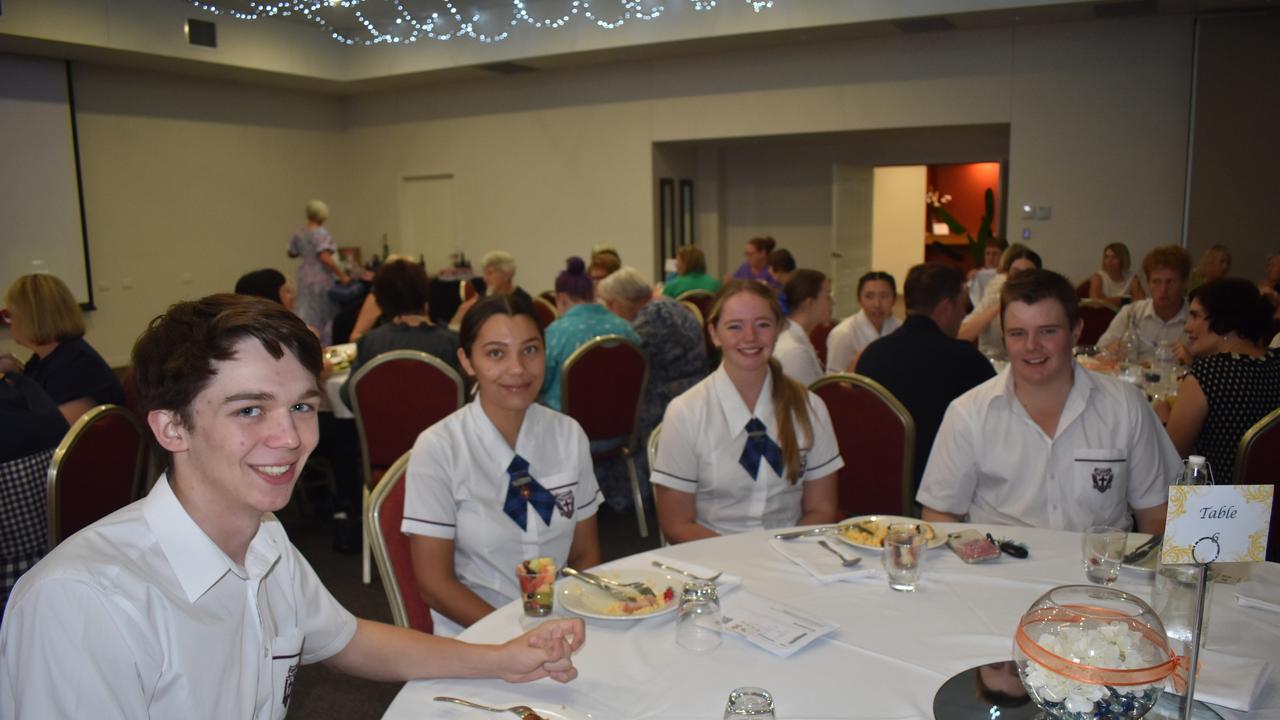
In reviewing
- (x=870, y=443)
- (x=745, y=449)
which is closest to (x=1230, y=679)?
(x=745, y=449)

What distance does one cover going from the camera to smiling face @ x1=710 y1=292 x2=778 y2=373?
2.64 m

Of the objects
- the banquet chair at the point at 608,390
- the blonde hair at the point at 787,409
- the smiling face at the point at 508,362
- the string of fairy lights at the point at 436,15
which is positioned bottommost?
the banquet chair at the point at 608,390

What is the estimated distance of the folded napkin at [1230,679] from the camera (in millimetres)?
1335

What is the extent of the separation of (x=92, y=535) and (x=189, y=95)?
11.3m

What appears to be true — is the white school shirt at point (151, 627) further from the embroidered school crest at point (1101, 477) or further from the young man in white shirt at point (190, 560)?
the embroidered school crest at point (1101, 477)

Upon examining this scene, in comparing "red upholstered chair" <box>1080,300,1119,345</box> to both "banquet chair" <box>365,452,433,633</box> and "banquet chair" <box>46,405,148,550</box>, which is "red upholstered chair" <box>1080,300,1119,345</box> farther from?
"banquet chair" <box>46,405,148,550</box>

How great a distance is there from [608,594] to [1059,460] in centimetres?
137

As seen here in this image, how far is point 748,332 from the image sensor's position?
2.64 metres

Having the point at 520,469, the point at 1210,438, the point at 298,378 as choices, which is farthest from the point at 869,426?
the point at 298,378

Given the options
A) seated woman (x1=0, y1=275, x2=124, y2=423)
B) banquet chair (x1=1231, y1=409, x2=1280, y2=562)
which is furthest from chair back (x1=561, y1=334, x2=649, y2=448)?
banquet chair (x1=1231, y1=409, x2=1280, y2=562)

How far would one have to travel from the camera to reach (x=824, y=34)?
933 centimetres

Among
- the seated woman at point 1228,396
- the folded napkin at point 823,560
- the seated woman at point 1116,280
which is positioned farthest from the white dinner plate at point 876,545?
the seated woman at point 1116,280

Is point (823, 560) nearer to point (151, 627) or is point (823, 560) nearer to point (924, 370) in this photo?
point (151, 627)

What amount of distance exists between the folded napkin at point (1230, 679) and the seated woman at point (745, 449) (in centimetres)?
121
